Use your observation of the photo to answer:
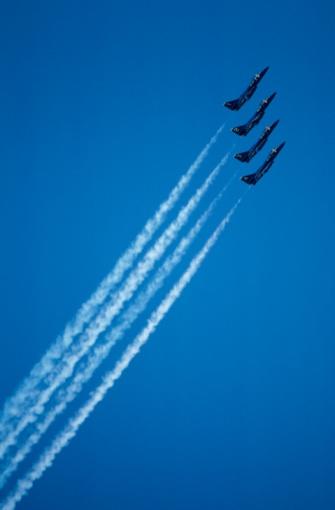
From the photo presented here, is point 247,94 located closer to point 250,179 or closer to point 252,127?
point 252,127

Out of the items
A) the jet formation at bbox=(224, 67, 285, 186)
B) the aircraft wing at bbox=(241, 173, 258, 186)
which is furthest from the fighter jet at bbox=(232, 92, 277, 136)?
the aircraft wing at bbox=(241, 173, 258, 186)

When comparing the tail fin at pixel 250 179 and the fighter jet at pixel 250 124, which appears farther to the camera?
the tail fin at pixel 250 179

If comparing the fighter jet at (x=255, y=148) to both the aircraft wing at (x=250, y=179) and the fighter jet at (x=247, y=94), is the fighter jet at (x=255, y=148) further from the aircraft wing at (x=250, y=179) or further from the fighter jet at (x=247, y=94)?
the fighter jet at (x=247, y=94)

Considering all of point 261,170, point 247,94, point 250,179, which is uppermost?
point 247,94

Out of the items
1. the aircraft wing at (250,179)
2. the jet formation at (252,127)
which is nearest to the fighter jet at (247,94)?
the jet formation at (252,127)

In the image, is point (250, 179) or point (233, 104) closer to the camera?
point (233, 104)

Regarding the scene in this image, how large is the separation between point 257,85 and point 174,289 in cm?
1103

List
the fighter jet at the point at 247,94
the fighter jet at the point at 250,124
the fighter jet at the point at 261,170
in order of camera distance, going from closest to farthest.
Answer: the fighter jet at the point at 247,94 < the fighter jet at the point at 250,124 < the fighter jet at the point at 261,170

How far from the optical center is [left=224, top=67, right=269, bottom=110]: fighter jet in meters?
36.6

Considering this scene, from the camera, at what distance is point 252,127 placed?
38188 millimetres

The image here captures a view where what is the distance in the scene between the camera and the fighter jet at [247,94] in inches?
1439

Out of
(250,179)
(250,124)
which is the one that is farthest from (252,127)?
(250,179)

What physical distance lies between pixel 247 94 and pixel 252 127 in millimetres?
1841

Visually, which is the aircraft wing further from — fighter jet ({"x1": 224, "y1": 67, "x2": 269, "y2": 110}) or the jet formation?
fighter jet ({"x1": 224, "y1": 67, "x2": 269, "y2": 110})
